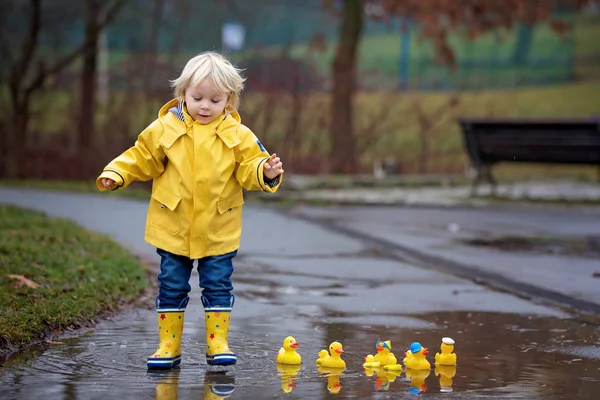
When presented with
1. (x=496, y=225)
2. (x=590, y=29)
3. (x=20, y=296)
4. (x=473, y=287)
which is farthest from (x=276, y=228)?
(x=590, y=29)

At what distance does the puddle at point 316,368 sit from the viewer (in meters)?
5.05

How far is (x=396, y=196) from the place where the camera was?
55.5ft

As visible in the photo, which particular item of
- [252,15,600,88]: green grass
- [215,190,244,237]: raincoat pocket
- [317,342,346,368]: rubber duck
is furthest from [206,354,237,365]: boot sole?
[252,15,600,88]: green grass

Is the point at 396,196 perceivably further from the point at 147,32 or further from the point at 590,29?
the point at 590,29

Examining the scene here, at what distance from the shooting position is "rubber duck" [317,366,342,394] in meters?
5.13

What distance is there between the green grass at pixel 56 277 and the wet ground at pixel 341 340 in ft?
0.54

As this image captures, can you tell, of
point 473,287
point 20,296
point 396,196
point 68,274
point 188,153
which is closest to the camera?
point 188,153

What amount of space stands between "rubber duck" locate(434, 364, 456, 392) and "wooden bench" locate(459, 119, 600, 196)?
1001 cm

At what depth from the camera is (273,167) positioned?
5.61 m

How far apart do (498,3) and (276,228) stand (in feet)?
35.6

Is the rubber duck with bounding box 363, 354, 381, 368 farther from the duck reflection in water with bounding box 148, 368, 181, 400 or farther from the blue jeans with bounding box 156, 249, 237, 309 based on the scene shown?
the duck reflection in water with bounding box 148, 368, 181, 400

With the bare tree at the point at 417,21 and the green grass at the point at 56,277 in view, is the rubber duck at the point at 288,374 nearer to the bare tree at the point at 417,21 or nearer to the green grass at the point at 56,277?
the green grass at the point at 56,277

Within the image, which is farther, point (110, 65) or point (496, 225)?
point (110, 65)

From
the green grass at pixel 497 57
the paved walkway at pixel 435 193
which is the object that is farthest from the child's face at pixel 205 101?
the green grass at pixel 497 57
